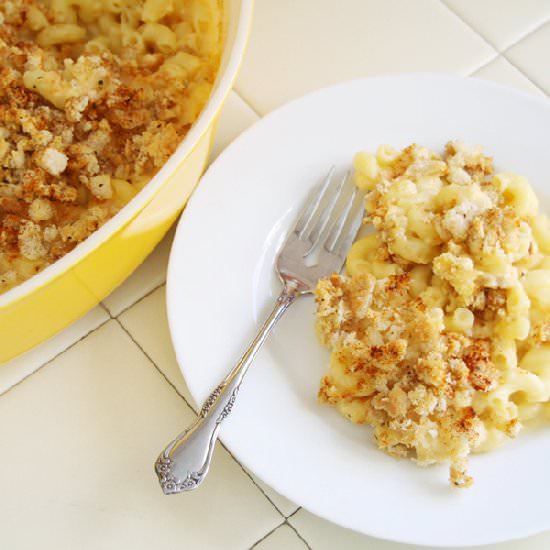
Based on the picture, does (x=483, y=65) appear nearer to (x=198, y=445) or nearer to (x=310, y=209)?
(x=310, y=209)

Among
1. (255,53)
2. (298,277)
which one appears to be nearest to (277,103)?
(255,53)

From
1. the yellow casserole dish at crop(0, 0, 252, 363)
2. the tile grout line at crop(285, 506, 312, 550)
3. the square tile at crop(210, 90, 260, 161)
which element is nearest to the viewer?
the yellow casserole dish at crop(0, 0, 252, 363)

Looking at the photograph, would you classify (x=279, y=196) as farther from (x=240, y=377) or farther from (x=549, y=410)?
(x=549, y=410)

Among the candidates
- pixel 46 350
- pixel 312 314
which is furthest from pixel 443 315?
pixel 46 350

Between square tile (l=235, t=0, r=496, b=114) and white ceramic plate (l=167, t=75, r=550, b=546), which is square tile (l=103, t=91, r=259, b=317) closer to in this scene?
white ceramic plate (l=167, t=75, r=550, b=546)

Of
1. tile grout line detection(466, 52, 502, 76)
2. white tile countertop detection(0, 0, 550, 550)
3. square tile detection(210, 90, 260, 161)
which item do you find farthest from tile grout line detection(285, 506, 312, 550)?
tile grout line detection(466, 52, 502, 76)

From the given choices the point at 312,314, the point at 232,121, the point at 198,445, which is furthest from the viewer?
the point at 232,121
